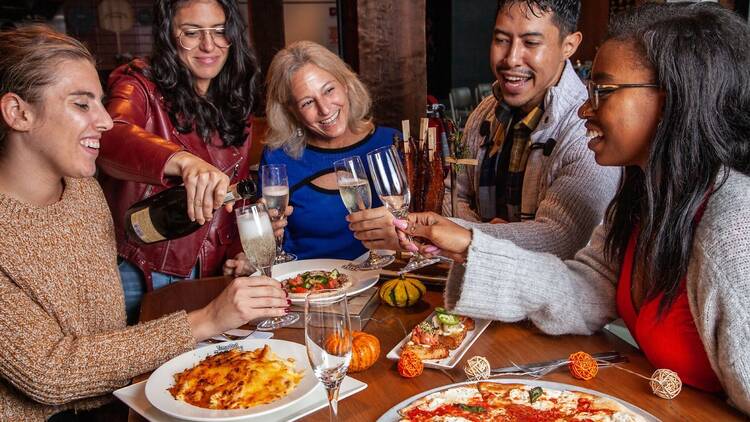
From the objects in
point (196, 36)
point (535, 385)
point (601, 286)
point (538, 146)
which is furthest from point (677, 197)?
point (196, 36)

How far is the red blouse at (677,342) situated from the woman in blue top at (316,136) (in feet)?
5.47

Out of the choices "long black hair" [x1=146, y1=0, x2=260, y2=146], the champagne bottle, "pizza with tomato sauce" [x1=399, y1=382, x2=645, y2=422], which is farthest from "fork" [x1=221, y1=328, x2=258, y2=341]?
"long black hair" [x1=146, y1=0, x2=260, y2=146]

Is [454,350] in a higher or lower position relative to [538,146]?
lower

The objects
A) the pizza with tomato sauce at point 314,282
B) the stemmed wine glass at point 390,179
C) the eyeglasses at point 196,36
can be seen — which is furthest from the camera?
the eyeglasses at point 196,36

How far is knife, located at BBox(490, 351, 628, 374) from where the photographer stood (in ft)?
4.59

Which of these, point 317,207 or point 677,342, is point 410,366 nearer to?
point 677,342

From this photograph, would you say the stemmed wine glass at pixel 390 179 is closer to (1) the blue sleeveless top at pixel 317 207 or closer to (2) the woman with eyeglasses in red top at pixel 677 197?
(2) the woman with eyeglasses in red top at pixel 677 197

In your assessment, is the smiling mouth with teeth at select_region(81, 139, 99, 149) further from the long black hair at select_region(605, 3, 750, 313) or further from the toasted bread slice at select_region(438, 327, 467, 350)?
the long black hair at select_region(605, 3, 750, 313)

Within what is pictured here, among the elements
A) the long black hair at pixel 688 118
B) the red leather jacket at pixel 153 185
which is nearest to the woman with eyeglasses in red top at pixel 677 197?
the long black hair at pixel 688 118

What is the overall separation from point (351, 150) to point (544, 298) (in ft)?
5.39

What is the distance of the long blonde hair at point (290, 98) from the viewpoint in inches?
115

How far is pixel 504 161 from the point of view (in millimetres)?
2482

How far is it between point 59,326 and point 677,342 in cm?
153

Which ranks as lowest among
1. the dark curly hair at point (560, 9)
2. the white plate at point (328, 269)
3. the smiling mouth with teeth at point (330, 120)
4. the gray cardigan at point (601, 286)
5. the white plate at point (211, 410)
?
the white plate at point (328, 269)
